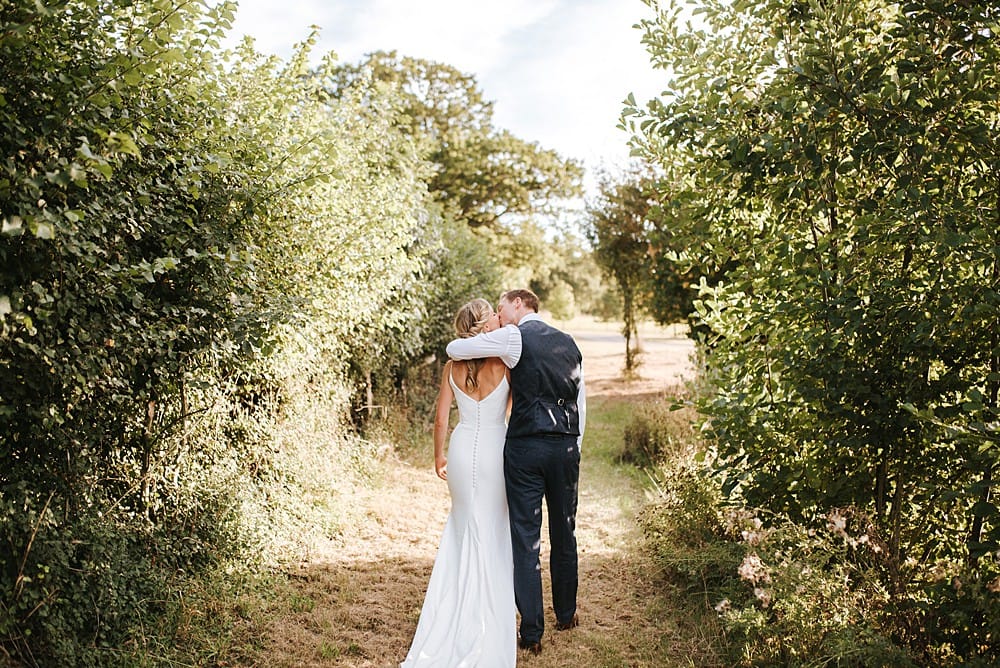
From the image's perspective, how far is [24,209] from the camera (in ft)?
9.26

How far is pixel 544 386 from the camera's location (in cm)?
487

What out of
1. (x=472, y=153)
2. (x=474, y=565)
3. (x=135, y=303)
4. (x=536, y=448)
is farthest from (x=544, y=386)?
(x=472, y=153)

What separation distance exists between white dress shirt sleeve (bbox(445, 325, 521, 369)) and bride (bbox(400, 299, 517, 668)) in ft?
0.46

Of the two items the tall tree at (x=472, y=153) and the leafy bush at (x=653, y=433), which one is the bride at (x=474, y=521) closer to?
the leafy bush at (x=653, y=433)

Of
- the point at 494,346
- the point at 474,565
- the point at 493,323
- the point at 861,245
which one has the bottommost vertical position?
the point at 474,565

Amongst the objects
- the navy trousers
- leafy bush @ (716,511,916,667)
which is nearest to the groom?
the navy trousers

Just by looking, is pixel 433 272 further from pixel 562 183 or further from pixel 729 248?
pixel 562 183

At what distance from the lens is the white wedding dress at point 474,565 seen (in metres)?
4.46

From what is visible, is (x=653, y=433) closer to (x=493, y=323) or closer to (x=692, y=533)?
(x=692, y=533)

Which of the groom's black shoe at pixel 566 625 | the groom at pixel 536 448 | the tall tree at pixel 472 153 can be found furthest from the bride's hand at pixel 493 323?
the tall tree at pixel 472 153

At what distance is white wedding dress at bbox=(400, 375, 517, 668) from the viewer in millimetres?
4457

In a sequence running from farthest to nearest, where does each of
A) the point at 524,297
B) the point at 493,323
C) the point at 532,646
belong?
the point at 493,323
the point at 524,297
the point at 532,646

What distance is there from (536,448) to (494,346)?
0.74 m

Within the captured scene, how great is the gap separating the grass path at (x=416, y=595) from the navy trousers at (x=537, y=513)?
0.29 metres
